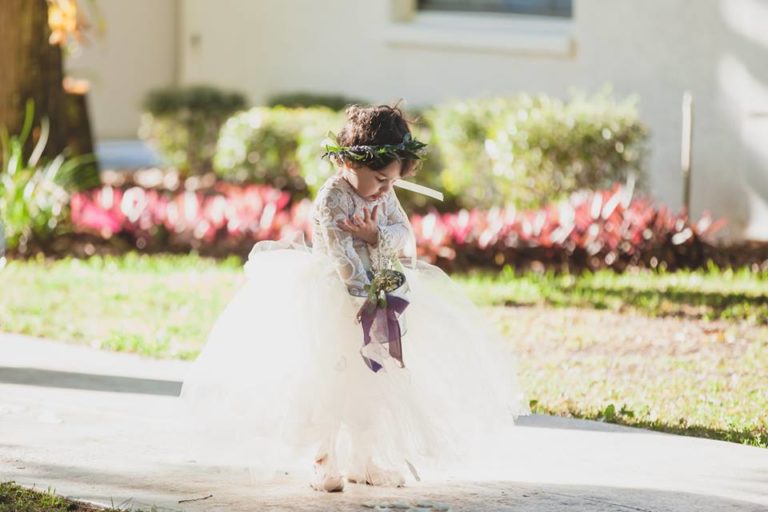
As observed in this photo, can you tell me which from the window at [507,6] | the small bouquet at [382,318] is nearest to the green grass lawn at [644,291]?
the small bouquet at [382,318]

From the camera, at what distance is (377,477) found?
4953 millimetres

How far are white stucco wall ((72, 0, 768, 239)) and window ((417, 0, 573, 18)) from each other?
181mm

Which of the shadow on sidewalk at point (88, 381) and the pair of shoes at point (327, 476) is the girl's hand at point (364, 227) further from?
the shadow on sidewalk at point (88, 381)

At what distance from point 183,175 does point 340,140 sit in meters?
10.4

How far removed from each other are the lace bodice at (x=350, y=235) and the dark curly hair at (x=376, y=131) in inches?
5.1

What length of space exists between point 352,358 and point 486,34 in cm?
999

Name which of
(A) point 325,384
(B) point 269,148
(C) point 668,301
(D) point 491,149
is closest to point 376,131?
(A) point 325,384

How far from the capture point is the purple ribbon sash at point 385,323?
4.69 metres

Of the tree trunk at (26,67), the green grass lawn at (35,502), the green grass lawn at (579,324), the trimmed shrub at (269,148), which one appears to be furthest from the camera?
the trimmed shrub at (269,148)

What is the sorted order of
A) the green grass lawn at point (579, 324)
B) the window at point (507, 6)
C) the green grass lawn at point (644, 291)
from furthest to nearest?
the window at point (507, 6), the green grass lawn at point (644, 291), the green grass lawn at point (579, 324)

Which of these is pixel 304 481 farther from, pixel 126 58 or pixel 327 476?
pixel 126 58

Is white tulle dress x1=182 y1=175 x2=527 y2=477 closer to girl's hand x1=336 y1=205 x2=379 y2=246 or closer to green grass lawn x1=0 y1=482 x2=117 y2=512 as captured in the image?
girl's hand x1=336 y1=205 x2=379 y2=246

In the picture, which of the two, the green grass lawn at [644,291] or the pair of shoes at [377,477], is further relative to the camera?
the green grass lawn at [644,291]

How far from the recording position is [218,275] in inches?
384
